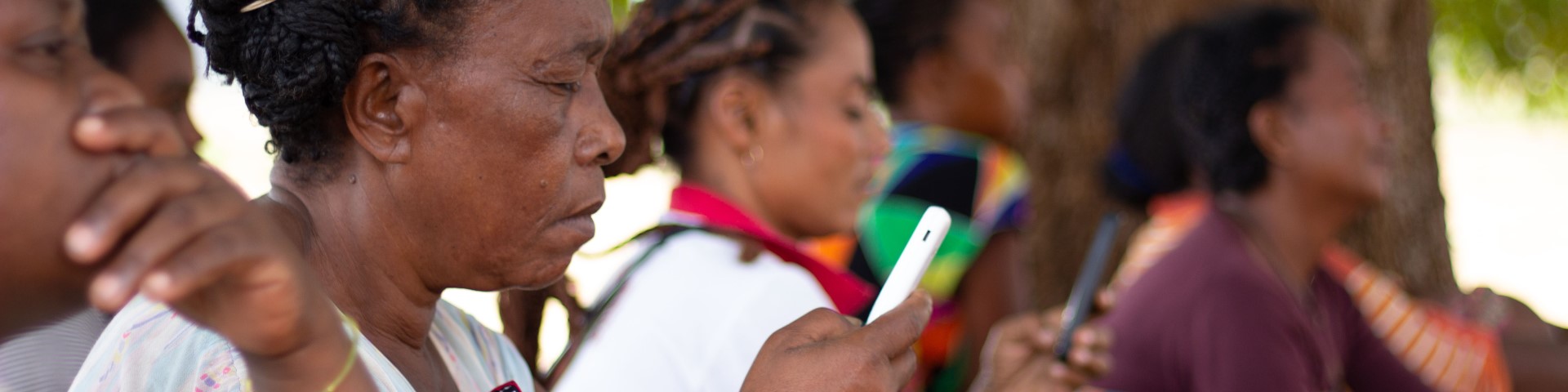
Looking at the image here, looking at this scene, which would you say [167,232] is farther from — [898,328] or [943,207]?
[943,207]

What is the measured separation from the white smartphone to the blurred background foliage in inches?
276

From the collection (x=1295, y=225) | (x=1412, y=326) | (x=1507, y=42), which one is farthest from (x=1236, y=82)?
(x=1507, y=42)

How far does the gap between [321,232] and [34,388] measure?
0.41m

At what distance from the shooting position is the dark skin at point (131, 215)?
32.3 inches

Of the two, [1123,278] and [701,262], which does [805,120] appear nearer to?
[701,262]

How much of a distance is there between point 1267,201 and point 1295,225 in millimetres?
89

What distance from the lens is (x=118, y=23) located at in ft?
6.61

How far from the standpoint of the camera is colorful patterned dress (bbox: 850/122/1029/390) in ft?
12.0

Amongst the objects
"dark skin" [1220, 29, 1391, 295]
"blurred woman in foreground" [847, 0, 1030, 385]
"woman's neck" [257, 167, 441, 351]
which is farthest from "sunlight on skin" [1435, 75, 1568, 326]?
"woman's neck" [257, 167, 441, 351]

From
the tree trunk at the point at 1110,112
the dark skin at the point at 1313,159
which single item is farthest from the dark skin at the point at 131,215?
the tree trunk at the point at 1110,112

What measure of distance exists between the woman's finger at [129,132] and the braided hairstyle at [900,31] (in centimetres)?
350

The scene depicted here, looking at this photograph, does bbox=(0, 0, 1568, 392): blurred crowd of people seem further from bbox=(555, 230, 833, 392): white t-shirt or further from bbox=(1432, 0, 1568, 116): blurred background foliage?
bbox=(1432, 0, 1568, 116): blurred background foliage

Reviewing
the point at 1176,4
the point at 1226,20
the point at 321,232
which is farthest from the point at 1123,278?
the point at 321,232

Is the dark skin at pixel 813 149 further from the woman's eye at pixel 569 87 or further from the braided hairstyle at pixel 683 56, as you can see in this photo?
the woman's eye at pixel 569 87
